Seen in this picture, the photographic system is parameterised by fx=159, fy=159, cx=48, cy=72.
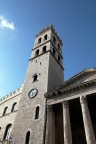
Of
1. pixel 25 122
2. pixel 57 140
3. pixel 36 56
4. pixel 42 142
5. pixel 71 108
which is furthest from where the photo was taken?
pixel 36 56

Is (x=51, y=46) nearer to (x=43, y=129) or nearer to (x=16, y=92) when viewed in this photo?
(x=16, y=92)

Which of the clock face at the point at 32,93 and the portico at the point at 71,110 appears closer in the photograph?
the portico at the point at 71,110

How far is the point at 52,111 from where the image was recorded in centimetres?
1683

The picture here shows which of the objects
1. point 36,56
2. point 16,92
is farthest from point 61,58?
point 16,92

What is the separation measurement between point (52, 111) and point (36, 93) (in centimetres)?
340

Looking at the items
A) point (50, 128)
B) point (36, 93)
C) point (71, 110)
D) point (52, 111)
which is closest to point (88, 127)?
point (50, 128)

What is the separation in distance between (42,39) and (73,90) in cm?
1542

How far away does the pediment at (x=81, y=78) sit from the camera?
55.1 feet

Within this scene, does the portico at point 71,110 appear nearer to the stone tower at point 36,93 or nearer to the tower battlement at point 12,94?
the stone tower at point 36,93

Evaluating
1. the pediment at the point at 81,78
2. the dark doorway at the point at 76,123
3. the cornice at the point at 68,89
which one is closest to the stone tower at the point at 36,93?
the cornice at the point at 68,89

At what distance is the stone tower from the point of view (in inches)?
624

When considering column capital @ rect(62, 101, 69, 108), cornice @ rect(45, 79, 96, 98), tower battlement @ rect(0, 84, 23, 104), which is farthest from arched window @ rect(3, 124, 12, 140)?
column capital @ rect(62, 101, 69, 108)

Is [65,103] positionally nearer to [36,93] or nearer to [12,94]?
[36,93]

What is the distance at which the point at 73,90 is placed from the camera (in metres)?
16.3
